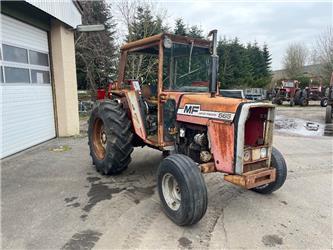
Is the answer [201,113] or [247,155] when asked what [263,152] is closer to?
[247,155]

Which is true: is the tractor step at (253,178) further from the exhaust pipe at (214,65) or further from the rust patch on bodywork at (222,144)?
the exhaust pipe at (214,65)

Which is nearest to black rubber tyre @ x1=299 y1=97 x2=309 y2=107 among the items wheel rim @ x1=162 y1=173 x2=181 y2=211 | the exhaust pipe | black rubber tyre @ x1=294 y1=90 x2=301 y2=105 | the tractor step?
black rubber tyre @ x1=294 y1=90 x2=301 y2=105

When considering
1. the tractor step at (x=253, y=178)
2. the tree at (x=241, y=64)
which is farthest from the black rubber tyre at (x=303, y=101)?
the tractor step at (x=253, y=178)

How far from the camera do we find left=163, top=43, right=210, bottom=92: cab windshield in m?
4.16

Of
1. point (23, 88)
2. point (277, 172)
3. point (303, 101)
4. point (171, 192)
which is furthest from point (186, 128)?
point (303, 101)

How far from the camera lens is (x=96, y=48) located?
634 inches

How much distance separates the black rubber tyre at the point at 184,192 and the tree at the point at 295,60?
3964 centimetres

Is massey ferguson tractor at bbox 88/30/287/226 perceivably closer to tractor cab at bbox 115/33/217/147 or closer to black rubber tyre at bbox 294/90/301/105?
tractor cab at bbox 115/33/217/147

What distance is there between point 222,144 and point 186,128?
0.76 meters

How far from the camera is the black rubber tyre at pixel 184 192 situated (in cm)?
304

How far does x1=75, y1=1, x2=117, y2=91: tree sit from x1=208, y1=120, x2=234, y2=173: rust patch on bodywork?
12.3m

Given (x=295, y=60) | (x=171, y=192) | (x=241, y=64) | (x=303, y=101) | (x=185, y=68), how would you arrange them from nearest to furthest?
1. (x=171, y=192)
2. (x=185, y=68)
3. (x=303, y=101)
4. (x=241, y=64)
5. (x=295, y=60)

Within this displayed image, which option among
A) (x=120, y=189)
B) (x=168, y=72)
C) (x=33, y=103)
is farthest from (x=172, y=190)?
(x=33, y=103)

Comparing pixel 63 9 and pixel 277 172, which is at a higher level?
pixel 63 9
